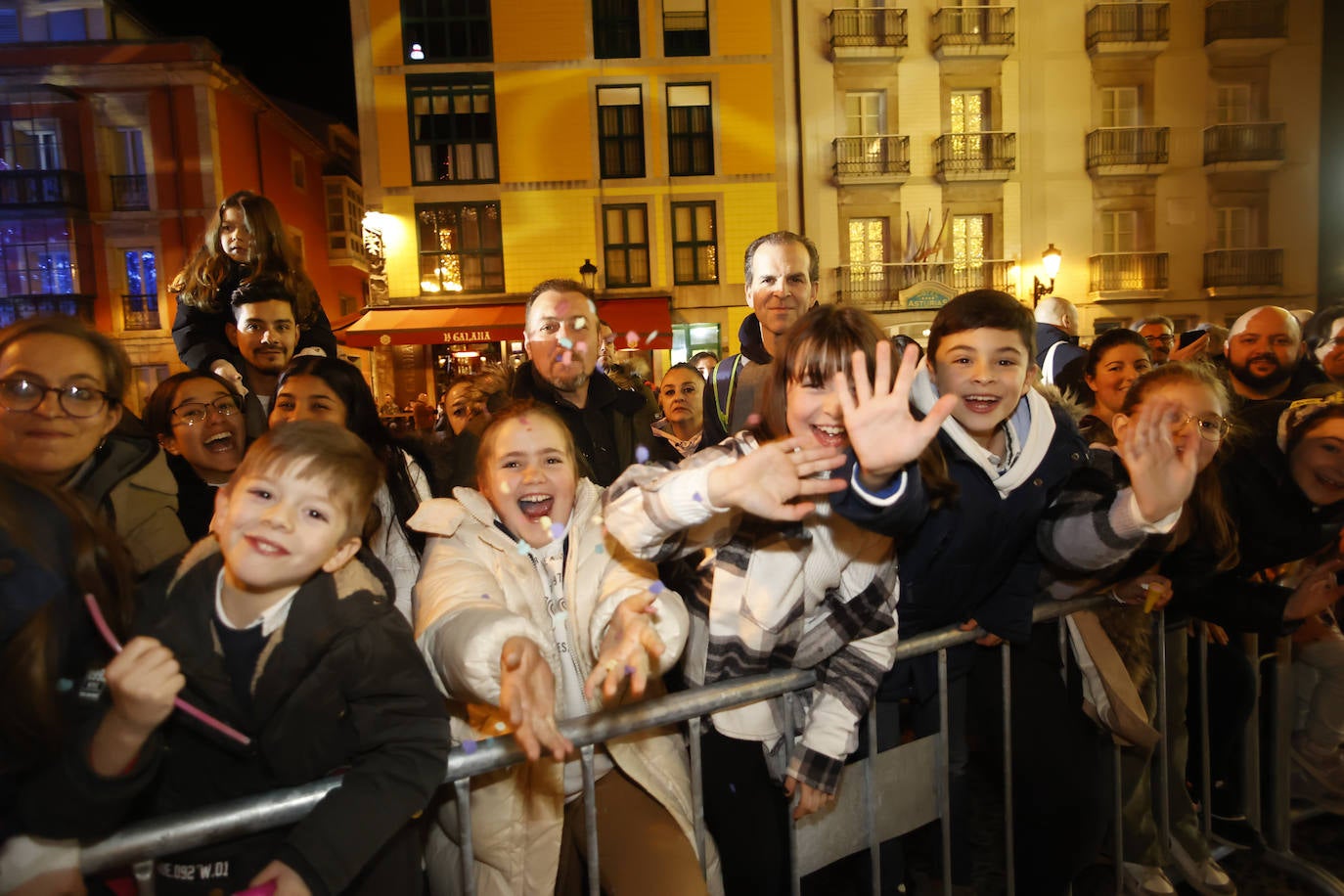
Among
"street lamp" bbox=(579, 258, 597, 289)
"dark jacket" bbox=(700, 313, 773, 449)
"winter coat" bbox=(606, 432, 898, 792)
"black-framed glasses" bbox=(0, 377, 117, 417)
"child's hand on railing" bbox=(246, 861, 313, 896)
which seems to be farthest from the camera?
"street lamp" bbox=(579, 258, 597, 289)

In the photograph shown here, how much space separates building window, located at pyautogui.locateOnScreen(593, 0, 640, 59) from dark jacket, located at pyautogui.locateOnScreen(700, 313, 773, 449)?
53.7 feet

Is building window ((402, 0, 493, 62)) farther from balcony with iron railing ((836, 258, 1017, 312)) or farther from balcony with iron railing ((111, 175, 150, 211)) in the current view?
balcony with iron railing ((836, 258, 1017, 312))

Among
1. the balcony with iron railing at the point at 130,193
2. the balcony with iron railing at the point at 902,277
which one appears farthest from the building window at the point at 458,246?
the balcony with iron railing at the point at 902,277

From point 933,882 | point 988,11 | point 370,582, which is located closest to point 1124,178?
point 988,11

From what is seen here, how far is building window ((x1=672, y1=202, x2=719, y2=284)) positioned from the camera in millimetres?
17828

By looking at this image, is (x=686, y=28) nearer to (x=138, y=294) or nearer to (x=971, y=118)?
(x=971, y=118)

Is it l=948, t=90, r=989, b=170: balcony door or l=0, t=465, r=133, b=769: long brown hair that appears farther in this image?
l=948, t=90, r=989, b=170: balcony door

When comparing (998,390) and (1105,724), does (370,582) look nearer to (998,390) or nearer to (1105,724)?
(998,390)

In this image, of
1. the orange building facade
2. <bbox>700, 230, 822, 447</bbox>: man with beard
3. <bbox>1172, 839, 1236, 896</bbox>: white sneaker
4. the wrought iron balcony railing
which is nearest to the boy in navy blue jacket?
<bbox>700, 230, 822, 447</bbox>: man with beard

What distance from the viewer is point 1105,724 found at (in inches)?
97.4

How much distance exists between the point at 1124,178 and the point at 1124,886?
20230mm

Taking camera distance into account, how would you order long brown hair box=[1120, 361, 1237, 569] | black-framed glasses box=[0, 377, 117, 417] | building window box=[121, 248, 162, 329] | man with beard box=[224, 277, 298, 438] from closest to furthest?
black-framed glasses box=[0, 377, 117, 417] < long brown hair box=[1120, 361, 1237, 569] < man with beard box=[224, 277, 298, 438] < building window box=[121, 248, 162, 329]

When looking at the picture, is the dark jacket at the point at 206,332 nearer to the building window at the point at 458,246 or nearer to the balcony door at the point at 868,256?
the building window at the point at 458,246

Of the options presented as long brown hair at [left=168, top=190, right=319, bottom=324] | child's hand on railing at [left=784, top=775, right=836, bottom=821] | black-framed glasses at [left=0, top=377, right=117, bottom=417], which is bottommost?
child's hand on railing at [left=784, top=775, right=836, bottom=821]
